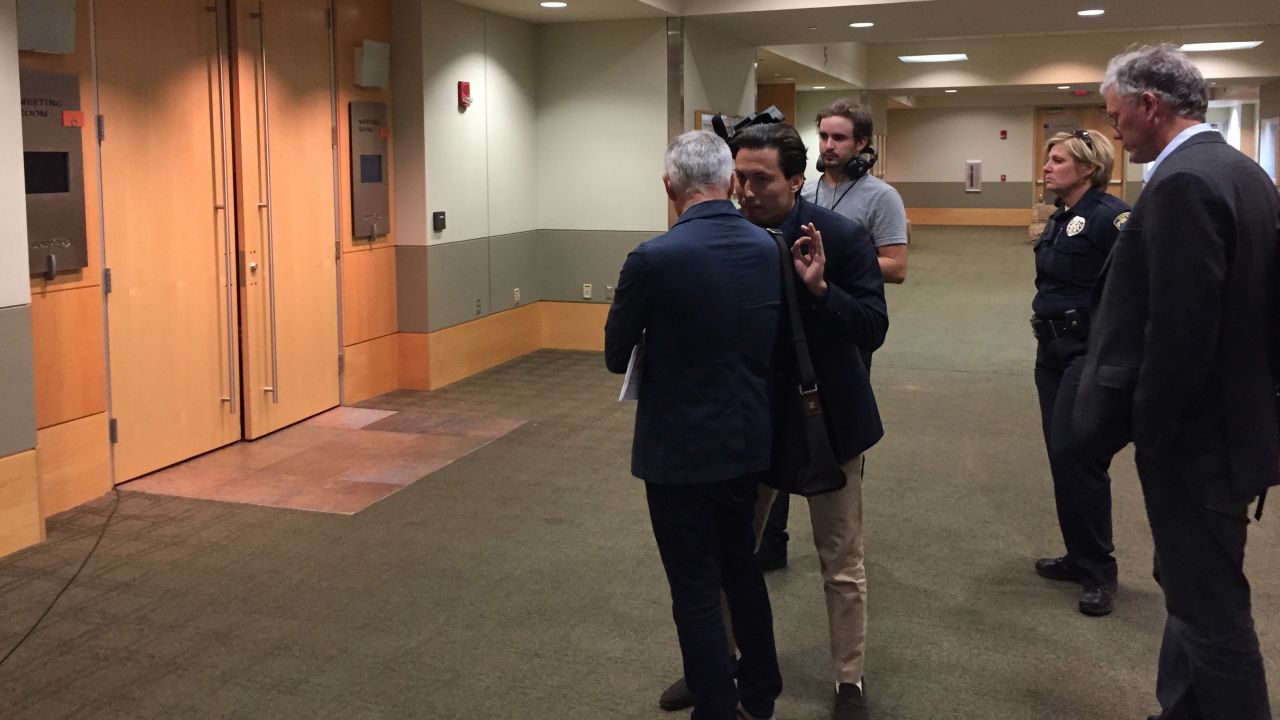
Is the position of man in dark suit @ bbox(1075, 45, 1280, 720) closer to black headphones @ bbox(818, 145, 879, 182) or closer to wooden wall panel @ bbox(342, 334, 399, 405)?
black headphones @ bbox(818, 145, 879, 182)

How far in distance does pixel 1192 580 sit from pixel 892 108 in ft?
76.2

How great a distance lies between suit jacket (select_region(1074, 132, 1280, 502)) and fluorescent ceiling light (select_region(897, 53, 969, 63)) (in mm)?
14297

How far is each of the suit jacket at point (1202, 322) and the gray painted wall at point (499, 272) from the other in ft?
18.5

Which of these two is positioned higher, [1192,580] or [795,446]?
[795,446]

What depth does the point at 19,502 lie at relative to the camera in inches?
172

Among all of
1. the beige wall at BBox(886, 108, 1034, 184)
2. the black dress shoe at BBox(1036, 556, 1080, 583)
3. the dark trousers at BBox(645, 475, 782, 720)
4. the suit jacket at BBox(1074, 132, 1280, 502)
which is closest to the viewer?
the suit jacket at BBox(1074, 132, 1280, 502)

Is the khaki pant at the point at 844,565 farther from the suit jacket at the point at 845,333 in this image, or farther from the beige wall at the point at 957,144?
the beige wall at the point at 957,144

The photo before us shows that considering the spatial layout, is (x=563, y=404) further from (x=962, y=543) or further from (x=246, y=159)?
(x=962, y=543)

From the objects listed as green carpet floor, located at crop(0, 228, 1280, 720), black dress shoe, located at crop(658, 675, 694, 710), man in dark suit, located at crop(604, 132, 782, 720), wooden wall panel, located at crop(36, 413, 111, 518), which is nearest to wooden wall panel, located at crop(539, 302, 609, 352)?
green carpet floor, located at crop(0, 228, 1280, 720)

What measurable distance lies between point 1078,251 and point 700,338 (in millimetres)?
1826

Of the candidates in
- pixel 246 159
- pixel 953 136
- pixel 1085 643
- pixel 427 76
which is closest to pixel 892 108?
pixel 953 136

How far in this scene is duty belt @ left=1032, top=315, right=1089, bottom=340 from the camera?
373 cm

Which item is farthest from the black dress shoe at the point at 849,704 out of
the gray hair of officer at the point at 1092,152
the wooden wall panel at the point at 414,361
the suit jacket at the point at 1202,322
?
the wooden wall panel at the point at 414,361

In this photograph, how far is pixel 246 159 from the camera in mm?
6043
